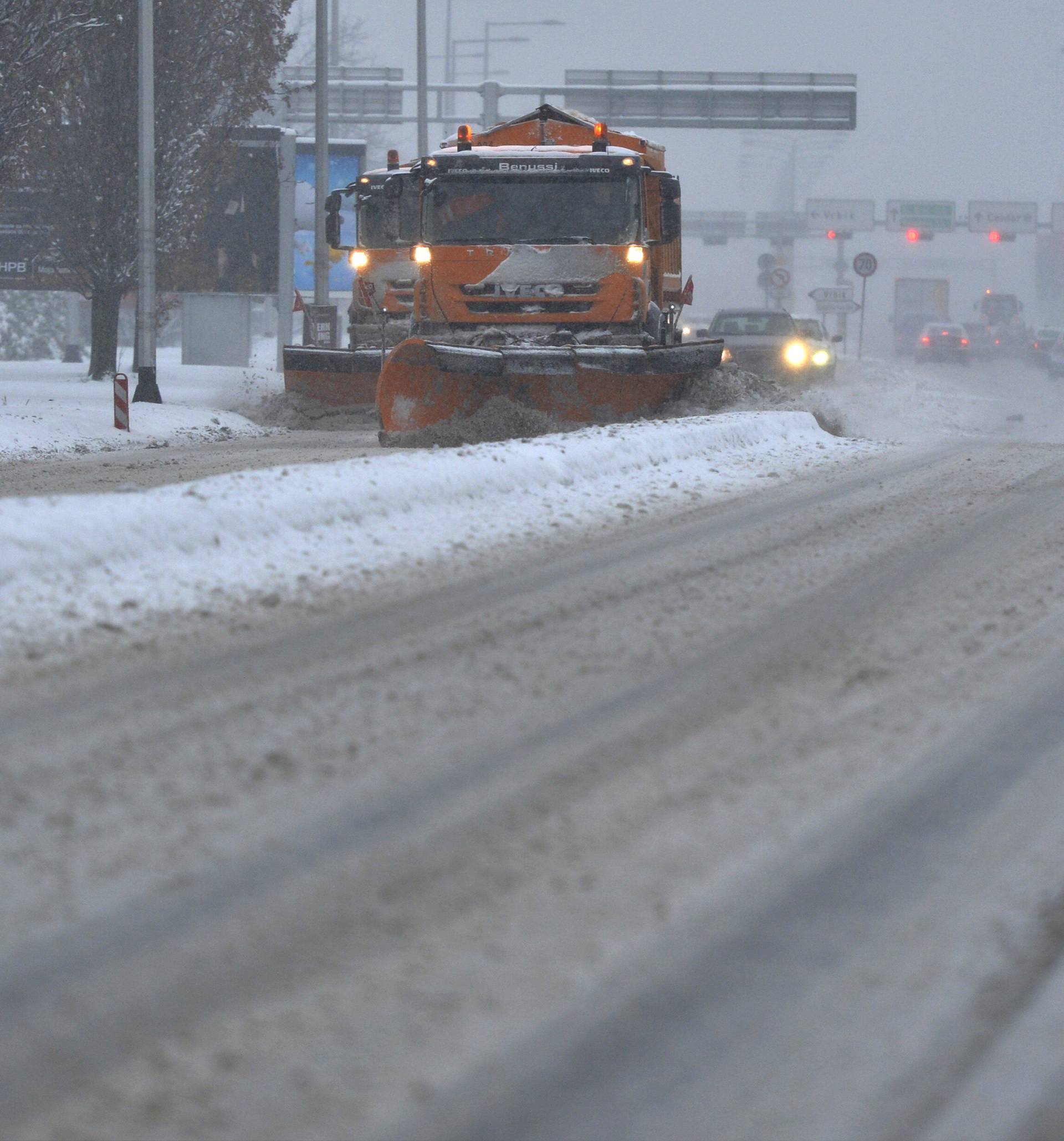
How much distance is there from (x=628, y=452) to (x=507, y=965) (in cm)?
801

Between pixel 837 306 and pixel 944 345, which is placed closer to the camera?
pixel 837 306

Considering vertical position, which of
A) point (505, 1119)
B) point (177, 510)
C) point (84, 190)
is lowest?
point (505, 1119)

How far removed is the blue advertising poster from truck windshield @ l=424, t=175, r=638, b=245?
1722 cm

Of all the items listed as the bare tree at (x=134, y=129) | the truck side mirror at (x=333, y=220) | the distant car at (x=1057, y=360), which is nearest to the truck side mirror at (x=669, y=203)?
the truck side mirror at (x=333, y=220)

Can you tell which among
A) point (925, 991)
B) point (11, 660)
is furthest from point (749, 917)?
point (11, 660)

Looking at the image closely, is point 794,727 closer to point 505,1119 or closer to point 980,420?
point 505,1119

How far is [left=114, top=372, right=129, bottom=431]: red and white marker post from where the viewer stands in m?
16.8

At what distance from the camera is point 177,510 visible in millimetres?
6691

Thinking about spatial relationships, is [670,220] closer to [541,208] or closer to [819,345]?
[541,208]

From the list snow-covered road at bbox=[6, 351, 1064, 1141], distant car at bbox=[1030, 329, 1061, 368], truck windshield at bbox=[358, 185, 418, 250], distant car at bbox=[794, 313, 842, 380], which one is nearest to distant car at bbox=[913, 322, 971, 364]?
distant car at bbox=[1030, 329, 1061, 368]

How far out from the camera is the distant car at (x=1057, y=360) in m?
39.5

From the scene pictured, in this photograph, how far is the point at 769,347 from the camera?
23828 mm

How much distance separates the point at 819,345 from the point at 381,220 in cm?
875

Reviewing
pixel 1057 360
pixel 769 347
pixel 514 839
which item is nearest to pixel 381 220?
pixel 769 347
